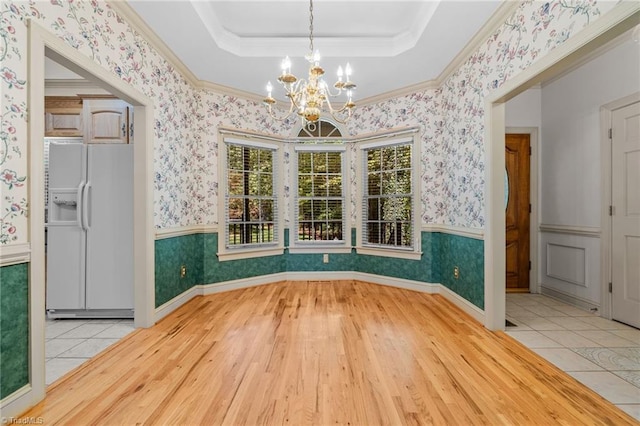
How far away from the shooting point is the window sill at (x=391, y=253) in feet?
13.6

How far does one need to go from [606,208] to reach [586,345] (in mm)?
1568

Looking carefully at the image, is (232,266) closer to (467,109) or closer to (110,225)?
(110,225)

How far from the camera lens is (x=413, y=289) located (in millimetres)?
4137

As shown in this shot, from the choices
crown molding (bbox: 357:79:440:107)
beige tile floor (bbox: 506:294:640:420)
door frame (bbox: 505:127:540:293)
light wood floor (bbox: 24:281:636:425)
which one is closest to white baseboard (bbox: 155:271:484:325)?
light wood floor (bbox: 24:281:636:425)

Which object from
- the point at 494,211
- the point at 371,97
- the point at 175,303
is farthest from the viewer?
the point at 371,97

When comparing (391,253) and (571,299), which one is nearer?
Answer: (571,299)

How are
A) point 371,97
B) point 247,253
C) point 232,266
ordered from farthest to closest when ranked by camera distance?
point 371,97 < point 247,253 < point 232,266

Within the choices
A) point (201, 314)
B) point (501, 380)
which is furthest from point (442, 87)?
point (201, 314)

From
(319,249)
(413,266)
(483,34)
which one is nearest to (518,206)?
(413,266)

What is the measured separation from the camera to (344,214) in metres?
4.73

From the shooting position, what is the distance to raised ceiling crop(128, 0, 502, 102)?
2.68m

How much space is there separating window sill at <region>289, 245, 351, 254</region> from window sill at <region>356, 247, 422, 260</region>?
219mm

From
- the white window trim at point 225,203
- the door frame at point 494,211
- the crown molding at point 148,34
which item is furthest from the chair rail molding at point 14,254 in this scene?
the door frame at point 494,211

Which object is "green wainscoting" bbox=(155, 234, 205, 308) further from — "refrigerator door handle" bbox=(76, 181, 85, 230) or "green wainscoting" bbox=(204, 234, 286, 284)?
"refrigerator door handle" bbox=(76, 181, 85, 230)
